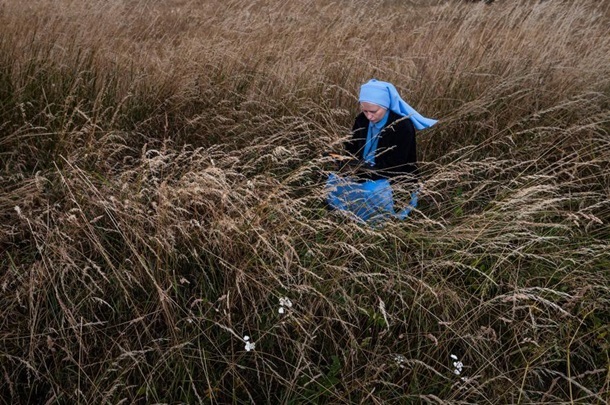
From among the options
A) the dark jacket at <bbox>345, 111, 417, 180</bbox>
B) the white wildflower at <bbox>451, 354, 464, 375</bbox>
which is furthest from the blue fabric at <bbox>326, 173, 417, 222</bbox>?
the white wildflower at <bbox>451, 354, 464, 375</bbox>

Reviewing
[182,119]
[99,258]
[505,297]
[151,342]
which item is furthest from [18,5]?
[505,297]

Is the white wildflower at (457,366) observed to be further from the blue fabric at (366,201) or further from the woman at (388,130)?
the woman at (388,130)

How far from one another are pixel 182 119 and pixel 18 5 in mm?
2297

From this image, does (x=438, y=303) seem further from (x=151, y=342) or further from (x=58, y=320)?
(x=58, y=320)

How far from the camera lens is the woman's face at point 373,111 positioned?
3.28m

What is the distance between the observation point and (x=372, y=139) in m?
3.38

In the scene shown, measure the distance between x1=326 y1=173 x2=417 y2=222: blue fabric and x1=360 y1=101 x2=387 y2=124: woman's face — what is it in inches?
16.0

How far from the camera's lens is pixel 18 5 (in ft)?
16.3

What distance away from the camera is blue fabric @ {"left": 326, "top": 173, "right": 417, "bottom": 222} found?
284cm

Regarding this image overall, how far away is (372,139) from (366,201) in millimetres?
567

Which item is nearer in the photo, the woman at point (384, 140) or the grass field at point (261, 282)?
the grass field at point (261, 282)

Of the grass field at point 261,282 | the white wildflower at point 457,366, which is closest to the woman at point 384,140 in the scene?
the grass field at point 261,282

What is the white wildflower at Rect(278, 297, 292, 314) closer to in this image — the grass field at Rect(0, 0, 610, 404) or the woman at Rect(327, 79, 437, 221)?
the grass field at Rect(0, 0, 610, 404)

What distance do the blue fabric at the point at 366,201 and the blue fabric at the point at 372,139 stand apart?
276 mm
